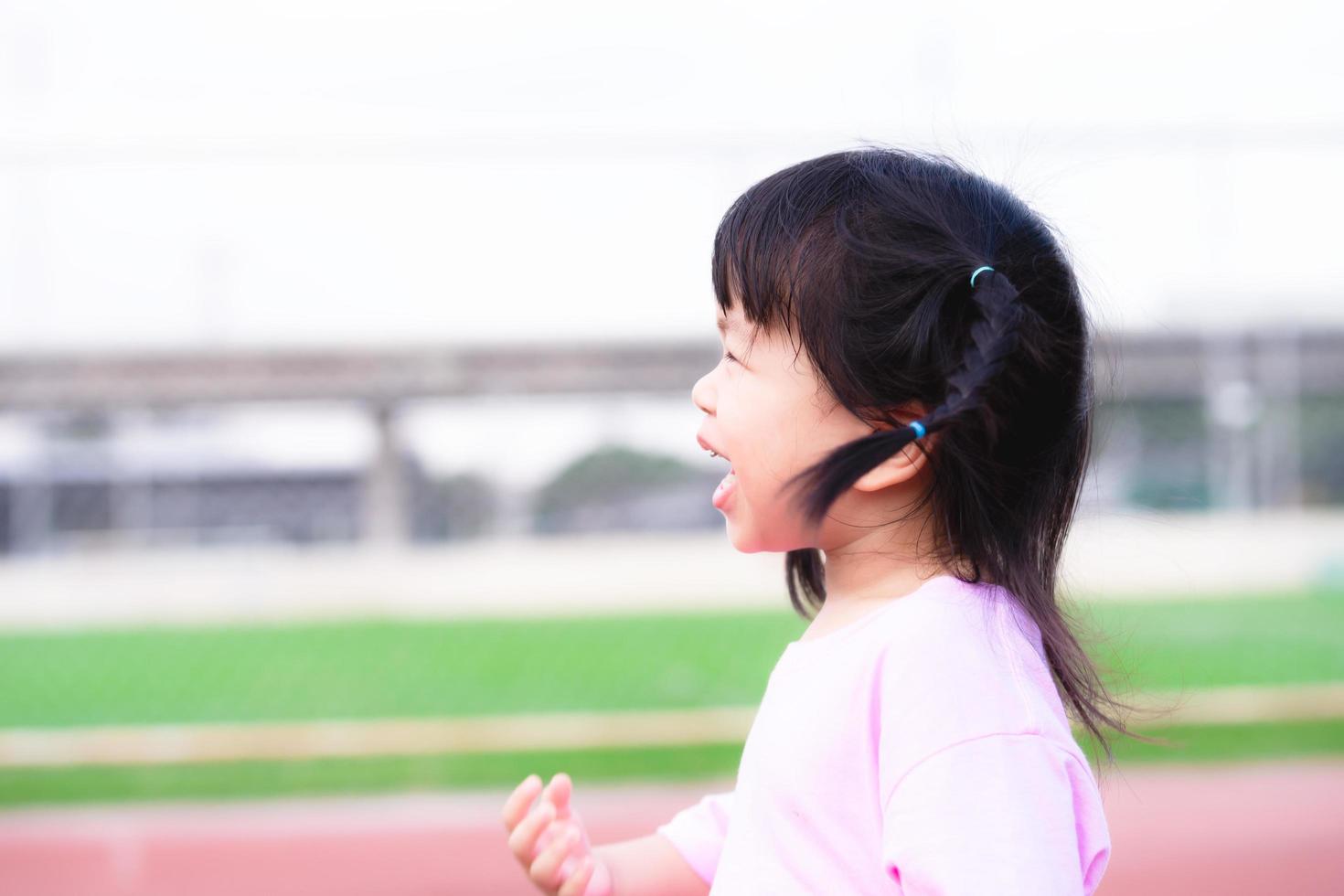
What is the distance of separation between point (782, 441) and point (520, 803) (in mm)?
357

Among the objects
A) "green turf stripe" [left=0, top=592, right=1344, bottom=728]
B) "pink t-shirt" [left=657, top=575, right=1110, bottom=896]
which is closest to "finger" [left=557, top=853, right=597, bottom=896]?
"pink t-shirt" [left=657, top=575, right=1110, bottom=896]

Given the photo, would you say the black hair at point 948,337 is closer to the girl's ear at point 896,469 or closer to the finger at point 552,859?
the girl's ear at point 896,469

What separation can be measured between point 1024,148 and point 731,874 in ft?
2.35

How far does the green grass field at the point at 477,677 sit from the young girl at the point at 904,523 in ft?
10.9

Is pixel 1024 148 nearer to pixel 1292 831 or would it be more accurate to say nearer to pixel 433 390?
pixel 1292 831

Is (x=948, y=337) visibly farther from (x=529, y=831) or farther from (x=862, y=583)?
(x=529, y=831)

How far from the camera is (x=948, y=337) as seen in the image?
860mm

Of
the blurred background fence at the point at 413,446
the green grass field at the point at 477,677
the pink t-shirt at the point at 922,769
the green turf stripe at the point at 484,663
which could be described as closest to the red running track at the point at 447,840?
the green grass field at the point at 477,677

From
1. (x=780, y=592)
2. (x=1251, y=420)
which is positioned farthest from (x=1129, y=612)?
(x=780, y=592)

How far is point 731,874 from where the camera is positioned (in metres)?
0.86

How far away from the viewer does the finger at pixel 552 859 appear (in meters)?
0.96

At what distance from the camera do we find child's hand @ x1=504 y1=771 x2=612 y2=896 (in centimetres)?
95

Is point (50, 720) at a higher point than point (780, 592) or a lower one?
higher

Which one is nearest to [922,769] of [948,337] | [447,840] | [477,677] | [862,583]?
[862,583]
